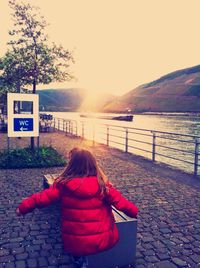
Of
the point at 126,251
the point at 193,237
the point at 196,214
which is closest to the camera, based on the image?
the point at 126,251

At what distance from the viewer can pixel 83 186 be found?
281cm

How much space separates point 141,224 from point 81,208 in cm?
253

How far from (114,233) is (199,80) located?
19222 cm

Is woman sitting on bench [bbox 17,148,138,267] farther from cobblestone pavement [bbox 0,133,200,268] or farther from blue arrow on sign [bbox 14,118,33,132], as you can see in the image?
blue arrow on sign [bbox 14,118,33,132]

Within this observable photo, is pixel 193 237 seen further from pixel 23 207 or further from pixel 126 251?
pixel 23 207

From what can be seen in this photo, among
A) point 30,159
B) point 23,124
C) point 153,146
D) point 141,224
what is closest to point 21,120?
point 23,124

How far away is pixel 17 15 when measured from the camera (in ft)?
37.5

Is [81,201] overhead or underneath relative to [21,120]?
underneath

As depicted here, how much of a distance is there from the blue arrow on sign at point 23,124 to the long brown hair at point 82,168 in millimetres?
7227

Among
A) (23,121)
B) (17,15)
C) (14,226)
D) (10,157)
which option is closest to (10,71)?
(17,15)

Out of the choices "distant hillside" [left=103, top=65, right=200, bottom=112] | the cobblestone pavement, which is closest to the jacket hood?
the cobblestone pavement

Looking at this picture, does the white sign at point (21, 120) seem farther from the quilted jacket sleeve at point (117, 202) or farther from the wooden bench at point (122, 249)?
the quilted jacket sleeve at point (117, 202)

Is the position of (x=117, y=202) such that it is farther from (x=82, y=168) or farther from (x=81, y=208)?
(x=82, y=168)

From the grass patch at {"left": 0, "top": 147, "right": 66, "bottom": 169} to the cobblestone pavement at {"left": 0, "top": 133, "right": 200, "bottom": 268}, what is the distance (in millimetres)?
893
